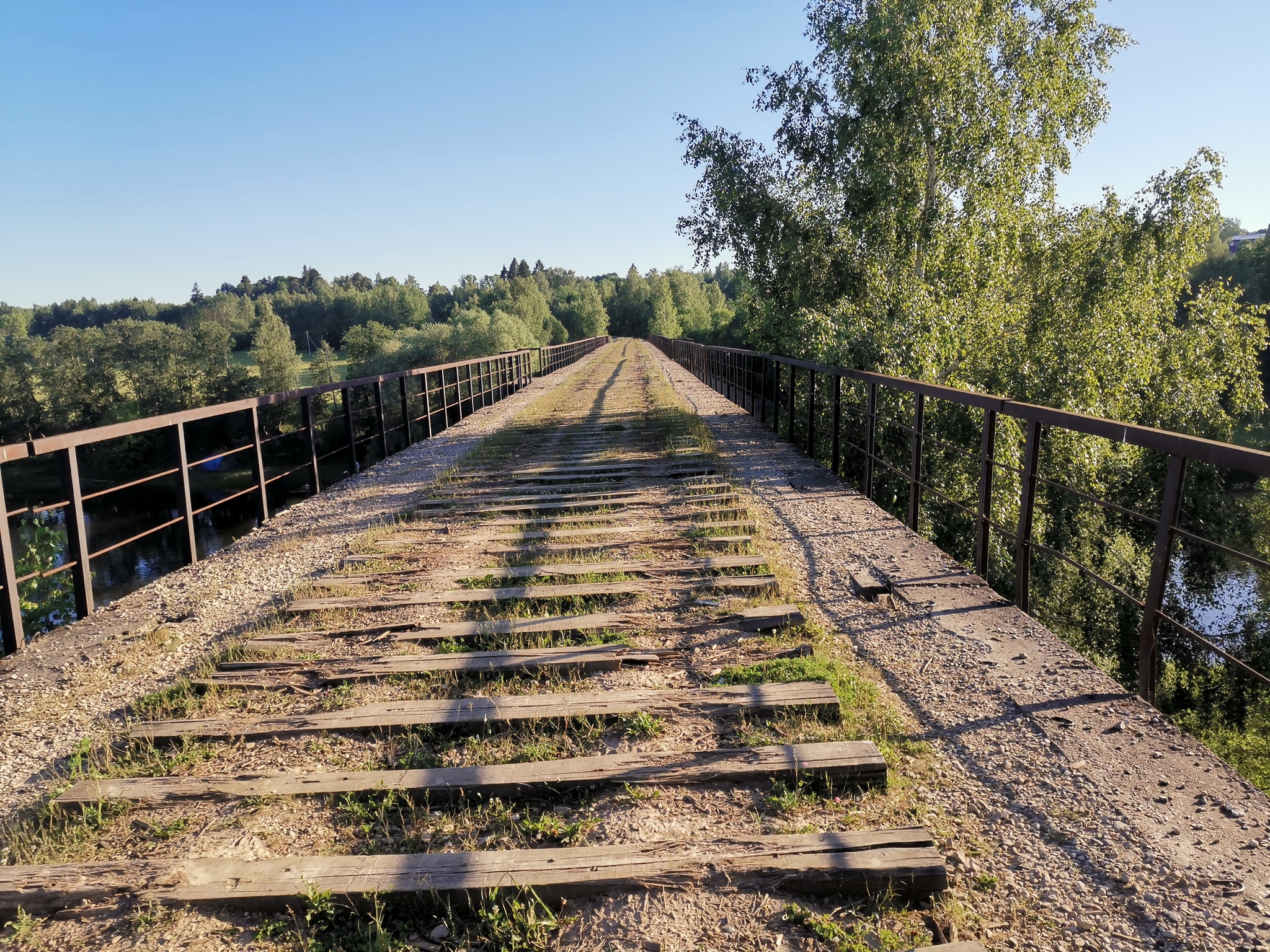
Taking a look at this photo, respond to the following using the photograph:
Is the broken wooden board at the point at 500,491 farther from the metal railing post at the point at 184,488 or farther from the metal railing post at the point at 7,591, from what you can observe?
the metal railing post at the point at 7,591

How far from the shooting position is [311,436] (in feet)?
26.2

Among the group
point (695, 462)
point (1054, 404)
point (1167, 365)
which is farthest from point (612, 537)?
point (1167, 365)

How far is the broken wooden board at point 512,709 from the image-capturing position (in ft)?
9.84

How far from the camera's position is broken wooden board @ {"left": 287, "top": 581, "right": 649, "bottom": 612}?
439 cm

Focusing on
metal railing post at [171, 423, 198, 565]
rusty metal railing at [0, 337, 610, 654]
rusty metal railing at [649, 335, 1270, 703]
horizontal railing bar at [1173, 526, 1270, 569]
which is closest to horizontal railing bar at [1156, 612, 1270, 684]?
rusty metal railing at [649, 335, 1270, 703]

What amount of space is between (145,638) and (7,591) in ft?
2.17

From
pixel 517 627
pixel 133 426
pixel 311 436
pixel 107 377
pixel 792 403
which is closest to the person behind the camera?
pixel 517 627

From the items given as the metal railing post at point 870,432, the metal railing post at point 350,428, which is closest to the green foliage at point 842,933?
the metal railing post at point 870,432

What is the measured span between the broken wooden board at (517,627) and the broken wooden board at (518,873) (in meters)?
1.69

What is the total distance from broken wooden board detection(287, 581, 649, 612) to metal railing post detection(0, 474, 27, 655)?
1286 mm

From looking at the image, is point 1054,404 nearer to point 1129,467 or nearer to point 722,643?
point 1129,467

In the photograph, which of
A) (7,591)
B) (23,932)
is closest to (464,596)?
(7,591)

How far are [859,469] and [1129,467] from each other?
8.76 meters

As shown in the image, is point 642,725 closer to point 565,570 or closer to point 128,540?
point 565,570
